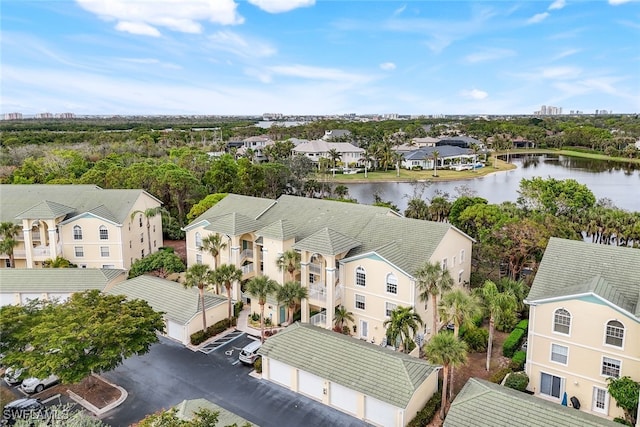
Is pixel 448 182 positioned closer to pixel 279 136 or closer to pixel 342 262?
pixel 342 262

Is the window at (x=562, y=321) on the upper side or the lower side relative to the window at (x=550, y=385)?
upper

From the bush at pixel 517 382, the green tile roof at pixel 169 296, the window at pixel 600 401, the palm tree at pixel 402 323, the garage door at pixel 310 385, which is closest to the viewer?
the window at pixel 600 401

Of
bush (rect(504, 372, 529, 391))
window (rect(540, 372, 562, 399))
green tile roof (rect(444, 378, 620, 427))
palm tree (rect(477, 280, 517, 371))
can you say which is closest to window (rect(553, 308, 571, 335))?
palm tree (rect(477, 280, 517, 371))

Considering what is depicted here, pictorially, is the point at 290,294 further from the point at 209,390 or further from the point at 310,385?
the point at 209,390

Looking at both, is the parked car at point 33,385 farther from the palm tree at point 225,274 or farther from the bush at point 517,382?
the bush at point 517,382

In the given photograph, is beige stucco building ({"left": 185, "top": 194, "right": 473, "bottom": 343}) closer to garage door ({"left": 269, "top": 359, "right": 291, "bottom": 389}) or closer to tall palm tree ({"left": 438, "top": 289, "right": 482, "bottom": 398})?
tall palm tree ({"left": 438, "top": 289, "right": 482, "bottom": 398})

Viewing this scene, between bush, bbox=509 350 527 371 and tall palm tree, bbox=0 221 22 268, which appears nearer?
bush, bbox=509 350 527 371

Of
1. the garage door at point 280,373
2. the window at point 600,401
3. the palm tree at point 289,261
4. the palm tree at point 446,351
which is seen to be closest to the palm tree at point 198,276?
the palm tree at point 289,261
